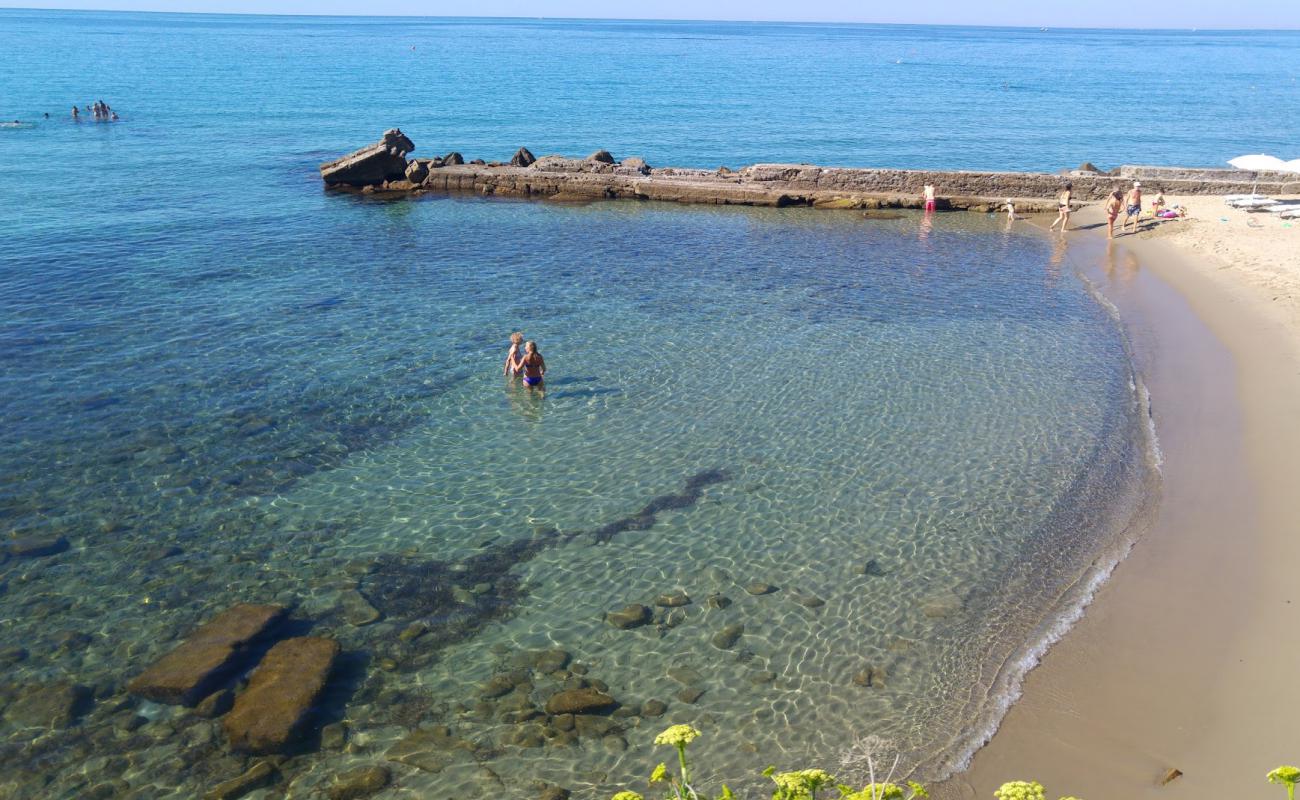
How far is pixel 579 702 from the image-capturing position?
28.6 feet

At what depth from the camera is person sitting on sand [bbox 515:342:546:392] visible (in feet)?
50.0

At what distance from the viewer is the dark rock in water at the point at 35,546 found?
10.9 m

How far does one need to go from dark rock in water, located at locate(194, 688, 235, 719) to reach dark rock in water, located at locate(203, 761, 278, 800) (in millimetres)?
918

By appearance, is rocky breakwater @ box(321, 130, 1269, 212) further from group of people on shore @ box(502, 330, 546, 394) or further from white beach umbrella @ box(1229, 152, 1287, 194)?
group of people on shore @ box(502, 330, 546, 394)

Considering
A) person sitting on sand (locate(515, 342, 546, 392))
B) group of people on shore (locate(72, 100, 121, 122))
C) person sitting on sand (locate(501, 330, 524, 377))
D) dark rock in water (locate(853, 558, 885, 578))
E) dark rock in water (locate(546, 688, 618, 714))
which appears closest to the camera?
dark rock in water (locate(546, 688, 618, 714))

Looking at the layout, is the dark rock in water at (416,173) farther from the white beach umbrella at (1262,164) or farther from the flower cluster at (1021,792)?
the flower cluster at (1021,792)

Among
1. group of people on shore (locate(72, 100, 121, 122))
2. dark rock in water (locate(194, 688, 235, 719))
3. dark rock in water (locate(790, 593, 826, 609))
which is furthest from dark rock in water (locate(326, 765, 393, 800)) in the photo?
group of people on shore (locate(72, 100, 121, 122))

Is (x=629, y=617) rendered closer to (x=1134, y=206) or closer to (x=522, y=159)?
(x=1134, y=206)

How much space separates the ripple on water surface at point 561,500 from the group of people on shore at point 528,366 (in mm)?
346

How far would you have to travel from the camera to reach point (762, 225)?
29.0 metres

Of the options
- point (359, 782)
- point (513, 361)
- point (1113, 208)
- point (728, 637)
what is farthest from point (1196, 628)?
point (1113, 208)

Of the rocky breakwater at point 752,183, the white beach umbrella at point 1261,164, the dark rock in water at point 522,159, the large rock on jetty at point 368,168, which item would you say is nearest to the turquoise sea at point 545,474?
the rocky breakwater at point 752,183

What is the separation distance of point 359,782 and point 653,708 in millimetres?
2802

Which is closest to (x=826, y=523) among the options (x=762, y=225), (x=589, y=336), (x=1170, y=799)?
(x=1170, y=799)
